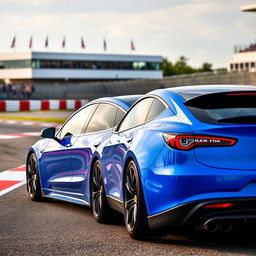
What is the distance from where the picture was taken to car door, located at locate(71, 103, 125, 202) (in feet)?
28.1

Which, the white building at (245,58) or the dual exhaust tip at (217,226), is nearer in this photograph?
the dual exhaust tip at (217,226)

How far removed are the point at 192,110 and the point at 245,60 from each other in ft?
418

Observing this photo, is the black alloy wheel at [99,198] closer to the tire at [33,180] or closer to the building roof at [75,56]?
the tire at [33,180]

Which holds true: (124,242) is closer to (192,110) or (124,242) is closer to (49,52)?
(192,110)

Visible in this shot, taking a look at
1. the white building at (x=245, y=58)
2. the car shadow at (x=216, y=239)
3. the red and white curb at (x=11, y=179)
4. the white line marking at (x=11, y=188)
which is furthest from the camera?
the white building at (x=245, y=58)

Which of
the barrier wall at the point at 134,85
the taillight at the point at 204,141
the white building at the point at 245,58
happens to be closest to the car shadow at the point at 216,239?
the taillight at the point at 204,141

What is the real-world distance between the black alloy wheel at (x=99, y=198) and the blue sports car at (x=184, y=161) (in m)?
0.01

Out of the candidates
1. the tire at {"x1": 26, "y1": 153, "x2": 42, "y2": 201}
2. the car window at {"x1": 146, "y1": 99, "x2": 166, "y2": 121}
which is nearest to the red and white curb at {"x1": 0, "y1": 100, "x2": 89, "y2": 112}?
the tire at {"x1": 26, "y1": 153, "x2": 42, "y2": 201}

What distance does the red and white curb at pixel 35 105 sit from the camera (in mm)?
49094

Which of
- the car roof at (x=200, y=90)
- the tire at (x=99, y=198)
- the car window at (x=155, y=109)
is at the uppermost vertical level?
the car roof at (x=200, y=90)

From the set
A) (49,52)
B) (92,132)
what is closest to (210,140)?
(92,132)

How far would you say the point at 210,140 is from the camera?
6309mm

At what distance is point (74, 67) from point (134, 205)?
484ft

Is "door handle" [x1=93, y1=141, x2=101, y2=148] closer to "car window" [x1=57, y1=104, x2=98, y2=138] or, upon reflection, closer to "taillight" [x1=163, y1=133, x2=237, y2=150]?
"car window" [x1=57, y1=104, x2=98, y2=138]
